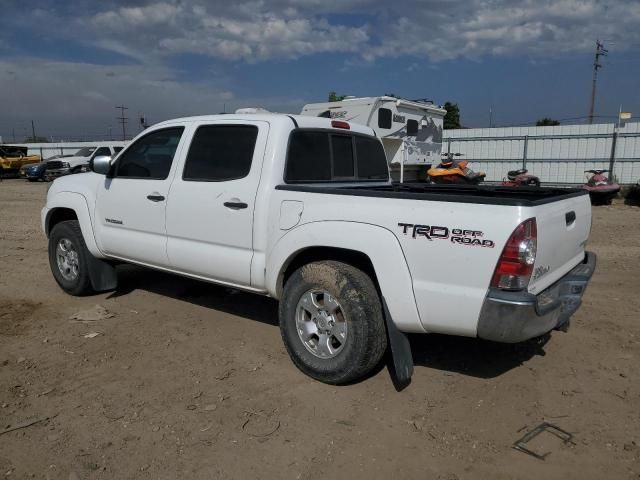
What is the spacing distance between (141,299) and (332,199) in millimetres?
3134

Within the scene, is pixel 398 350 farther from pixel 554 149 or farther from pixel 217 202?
pixel 554 149

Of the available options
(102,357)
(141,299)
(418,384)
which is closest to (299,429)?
(418,384)

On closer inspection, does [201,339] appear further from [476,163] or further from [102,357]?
[476,163]

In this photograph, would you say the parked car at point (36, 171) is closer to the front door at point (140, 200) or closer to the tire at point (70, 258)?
the tire at point (70, 258)

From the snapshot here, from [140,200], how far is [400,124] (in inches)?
363

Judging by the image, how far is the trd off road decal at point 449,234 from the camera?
3.01m

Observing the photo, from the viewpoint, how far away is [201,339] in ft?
15.4

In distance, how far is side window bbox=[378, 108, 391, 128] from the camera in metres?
12.5

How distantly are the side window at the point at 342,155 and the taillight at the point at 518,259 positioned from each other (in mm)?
2125

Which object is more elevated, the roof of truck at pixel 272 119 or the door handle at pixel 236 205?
the roof of truck at pixel 272 119

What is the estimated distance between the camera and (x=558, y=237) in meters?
3.38

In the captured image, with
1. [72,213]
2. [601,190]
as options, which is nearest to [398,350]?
[72,213]

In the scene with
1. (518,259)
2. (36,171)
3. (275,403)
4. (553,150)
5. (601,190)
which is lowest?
(275,403)

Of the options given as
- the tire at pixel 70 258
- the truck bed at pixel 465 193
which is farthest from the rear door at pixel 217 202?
the tire at pixel 70 258
